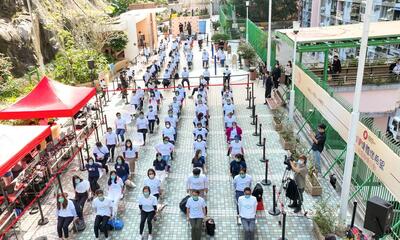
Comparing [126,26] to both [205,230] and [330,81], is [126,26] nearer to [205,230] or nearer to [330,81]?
[330,81]

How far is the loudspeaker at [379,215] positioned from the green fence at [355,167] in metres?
2.24

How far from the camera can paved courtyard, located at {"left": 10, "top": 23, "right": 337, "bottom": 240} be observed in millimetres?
9320

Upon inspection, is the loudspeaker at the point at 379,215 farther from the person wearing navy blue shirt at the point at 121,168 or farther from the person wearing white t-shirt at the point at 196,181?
the person wearing navy blue shirt at the point at 121,168

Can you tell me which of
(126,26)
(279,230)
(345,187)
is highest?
(126,26)

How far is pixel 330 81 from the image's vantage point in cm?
1922

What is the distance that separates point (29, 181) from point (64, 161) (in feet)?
8.64

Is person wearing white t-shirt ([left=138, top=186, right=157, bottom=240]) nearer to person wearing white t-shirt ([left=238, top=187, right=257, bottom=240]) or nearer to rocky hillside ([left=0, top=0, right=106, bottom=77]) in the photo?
person wearing white t-shirt ([left=238, top=187, right=257, bottom=240])

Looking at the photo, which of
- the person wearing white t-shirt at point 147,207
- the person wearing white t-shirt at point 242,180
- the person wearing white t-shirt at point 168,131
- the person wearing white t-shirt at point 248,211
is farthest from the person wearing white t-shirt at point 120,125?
the person wearing white t-shirt at point 248,211

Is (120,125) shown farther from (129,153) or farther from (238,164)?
(238,164)

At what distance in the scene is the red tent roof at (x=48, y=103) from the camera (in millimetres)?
12438

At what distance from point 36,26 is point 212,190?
18925 millimetres

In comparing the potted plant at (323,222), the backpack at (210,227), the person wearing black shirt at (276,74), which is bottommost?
the backpack at (210,227)

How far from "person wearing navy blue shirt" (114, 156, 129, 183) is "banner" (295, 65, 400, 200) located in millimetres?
6380

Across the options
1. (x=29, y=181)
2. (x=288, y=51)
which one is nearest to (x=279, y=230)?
(x=29, y=181)
